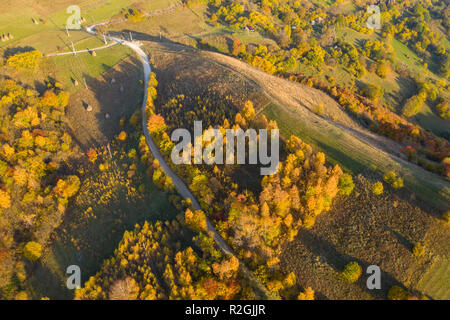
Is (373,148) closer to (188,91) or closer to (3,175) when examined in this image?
(188,91)

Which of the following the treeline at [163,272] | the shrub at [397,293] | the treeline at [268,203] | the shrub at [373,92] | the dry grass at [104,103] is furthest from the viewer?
the shrub at [373,92]

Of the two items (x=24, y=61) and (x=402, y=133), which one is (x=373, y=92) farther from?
(x=24, y=61)

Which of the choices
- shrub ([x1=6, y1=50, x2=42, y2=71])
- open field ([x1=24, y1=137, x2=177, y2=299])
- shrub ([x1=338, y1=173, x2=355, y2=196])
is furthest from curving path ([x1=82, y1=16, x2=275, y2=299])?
shrub ([x1=6, y1=50, x2=42, y2=71])

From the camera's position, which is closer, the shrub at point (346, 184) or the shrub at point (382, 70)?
the shrub at point (346, 184)

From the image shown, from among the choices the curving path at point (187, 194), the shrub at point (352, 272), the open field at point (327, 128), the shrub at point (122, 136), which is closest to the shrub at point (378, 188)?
the open field at point (327, 128)

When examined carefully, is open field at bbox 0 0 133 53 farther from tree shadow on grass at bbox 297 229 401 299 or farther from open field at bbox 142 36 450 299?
tree shadow on grass at bbox 297 229 401 299

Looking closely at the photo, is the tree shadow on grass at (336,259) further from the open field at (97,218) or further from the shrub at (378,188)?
the open field at (97,218)

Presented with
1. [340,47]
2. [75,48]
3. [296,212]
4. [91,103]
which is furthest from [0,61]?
[340,47]
